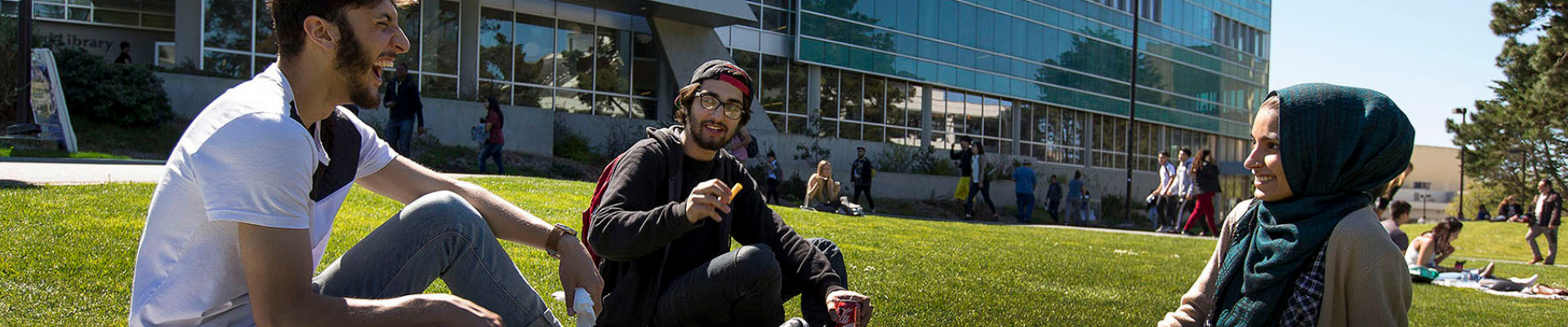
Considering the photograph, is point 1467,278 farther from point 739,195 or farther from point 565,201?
point 739,195

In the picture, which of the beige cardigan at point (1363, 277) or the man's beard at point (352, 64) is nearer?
the man's beard at point (352, 64)

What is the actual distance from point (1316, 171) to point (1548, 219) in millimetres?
18806

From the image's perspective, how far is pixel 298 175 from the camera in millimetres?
1870

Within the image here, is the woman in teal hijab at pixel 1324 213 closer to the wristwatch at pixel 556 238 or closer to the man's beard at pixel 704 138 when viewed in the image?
the man's beard at pixel 704 138

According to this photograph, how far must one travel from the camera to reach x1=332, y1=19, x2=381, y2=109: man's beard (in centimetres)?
219

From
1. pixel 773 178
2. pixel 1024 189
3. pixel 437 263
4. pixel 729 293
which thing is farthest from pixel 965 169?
pixel 437 263

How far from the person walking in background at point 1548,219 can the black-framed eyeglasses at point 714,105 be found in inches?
742

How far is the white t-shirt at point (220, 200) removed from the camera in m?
1.81

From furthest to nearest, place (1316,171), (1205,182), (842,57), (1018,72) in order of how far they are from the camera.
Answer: (1018,72) → (842,57) → (1205,182) → (1316,171)

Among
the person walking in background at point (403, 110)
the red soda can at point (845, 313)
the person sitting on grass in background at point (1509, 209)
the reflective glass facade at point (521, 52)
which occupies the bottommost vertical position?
the person sitting on grass in background at point (1509, 209)

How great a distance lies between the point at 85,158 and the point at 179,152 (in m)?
14.9

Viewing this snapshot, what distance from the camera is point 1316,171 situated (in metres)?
2.79

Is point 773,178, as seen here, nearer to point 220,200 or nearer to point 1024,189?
point 1024,189

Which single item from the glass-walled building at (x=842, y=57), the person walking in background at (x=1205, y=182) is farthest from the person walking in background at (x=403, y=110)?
the person walking in background at (x=1205, y=182)
